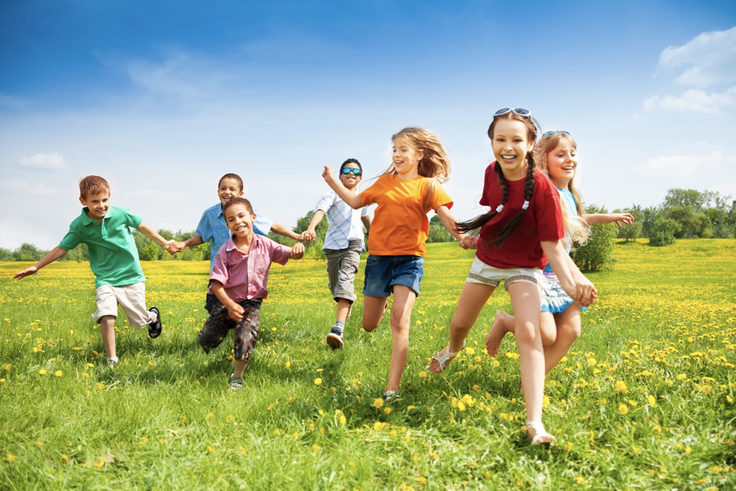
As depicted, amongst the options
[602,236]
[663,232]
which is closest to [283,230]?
[602,236]

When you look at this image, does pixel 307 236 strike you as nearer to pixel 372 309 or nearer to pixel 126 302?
pixel 372 309

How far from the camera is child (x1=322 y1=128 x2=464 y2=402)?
3.79 meters

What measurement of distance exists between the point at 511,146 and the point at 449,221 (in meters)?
0.91

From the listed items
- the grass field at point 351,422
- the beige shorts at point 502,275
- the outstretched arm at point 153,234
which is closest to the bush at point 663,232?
the grass field at point 351,422

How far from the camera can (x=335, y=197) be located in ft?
20.6

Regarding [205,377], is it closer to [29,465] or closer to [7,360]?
[29,465]

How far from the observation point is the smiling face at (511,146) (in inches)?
120

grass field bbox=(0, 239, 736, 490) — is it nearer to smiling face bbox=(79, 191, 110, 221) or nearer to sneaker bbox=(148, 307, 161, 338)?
sneaker bbox=(148, 307, 161, 338)

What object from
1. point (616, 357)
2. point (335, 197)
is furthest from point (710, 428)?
point (335, 197)

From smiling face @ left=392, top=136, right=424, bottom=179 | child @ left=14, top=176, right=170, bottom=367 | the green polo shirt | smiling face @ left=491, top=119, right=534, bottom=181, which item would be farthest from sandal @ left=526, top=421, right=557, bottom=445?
the green polo shirt

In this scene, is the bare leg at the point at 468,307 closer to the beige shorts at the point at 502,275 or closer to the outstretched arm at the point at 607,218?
the beige shorts at the point at 502,275

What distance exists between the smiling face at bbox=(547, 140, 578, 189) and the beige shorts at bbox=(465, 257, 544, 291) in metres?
0.97

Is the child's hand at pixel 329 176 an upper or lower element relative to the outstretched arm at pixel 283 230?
upper

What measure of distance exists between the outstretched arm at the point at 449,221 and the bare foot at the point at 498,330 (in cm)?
71
